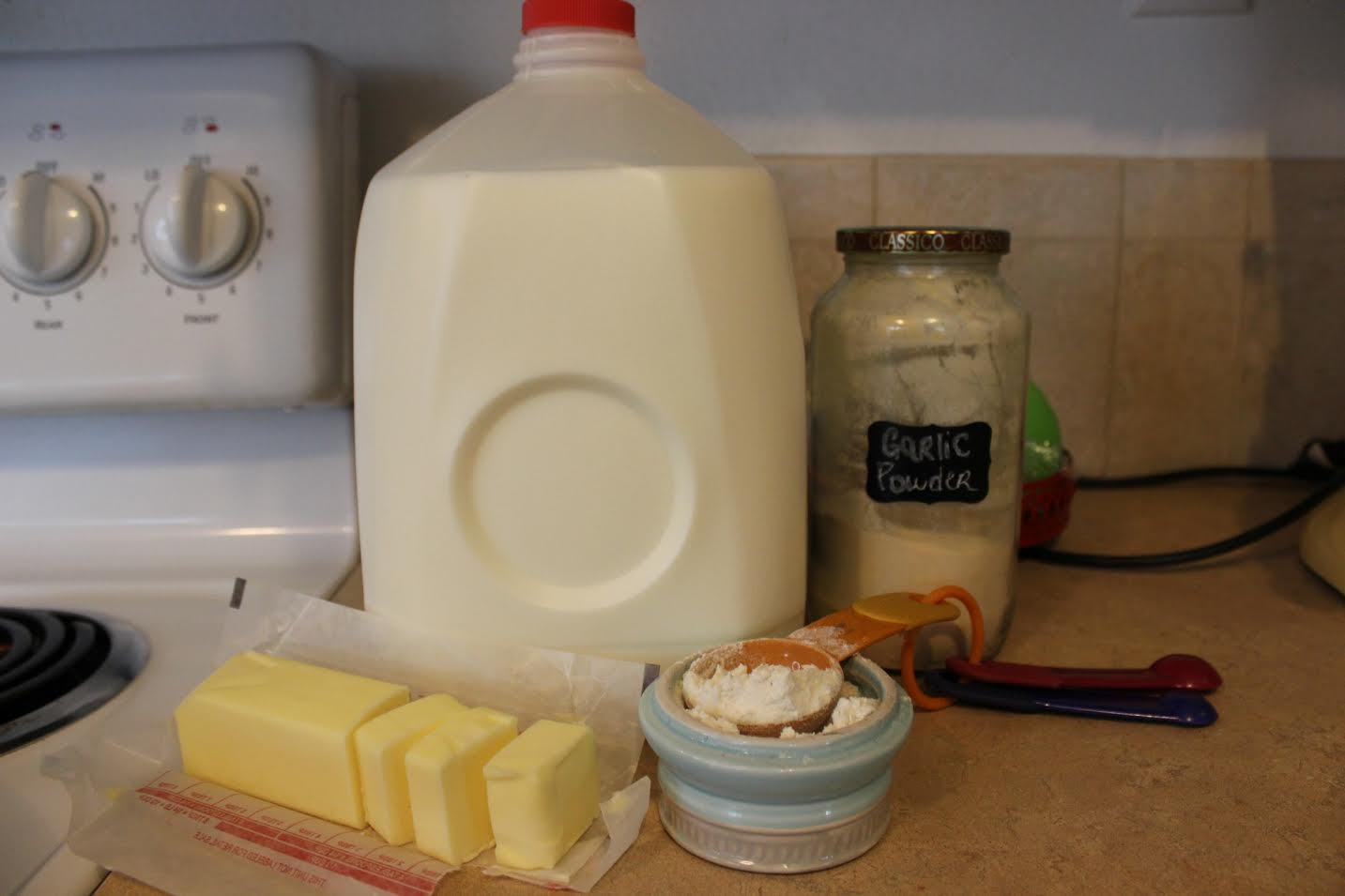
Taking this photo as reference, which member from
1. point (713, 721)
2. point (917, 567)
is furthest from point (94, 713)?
point (917, 567)

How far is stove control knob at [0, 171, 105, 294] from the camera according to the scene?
0.59 m

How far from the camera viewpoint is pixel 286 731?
429 millimetres

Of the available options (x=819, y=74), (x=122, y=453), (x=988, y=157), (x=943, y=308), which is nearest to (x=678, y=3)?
(x=819, y=74)

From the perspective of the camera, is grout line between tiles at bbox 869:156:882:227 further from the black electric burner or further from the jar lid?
the black electric burner

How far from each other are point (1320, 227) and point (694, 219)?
2.02ft

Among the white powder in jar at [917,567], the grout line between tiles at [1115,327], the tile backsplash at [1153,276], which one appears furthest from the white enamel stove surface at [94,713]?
the grout line between tiles at [1115,327]

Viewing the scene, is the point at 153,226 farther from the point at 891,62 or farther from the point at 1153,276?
the point at 1153,276

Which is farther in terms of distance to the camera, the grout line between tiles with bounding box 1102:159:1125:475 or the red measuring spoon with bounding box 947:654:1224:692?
the grout line between tiles with bounding box 1102:159:1125:475

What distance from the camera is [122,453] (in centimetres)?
70

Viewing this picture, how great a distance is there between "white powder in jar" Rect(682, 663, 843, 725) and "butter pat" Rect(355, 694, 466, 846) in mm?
104

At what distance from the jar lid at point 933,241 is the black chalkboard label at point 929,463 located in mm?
83

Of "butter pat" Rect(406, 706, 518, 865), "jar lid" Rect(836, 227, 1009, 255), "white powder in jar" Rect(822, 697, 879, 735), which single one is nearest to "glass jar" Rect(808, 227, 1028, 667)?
"jar lid" Rect(836, 227, 1009, 255)

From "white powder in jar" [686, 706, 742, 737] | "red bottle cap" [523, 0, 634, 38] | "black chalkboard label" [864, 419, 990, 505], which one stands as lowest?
"white powder in jar" [686, 706, 742, 737]

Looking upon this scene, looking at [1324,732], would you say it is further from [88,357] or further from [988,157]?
[88,357]
